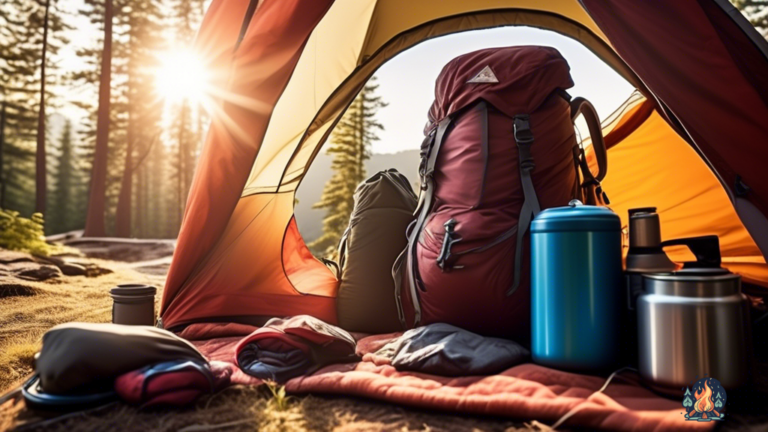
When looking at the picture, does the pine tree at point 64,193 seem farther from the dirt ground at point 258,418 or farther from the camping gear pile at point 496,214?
the dirt ground at point 258,418

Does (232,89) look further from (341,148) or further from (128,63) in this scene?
(128,63)

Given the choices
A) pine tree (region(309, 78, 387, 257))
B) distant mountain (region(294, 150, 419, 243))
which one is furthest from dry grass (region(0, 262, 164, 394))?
pine tree (region(309, 78, 387, 257))

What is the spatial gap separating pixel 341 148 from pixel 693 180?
974 centimetres

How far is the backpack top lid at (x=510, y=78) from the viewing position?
198 centimetres

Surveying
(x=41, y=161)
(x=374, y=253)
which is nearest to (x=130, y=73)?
(x=41, y=161)

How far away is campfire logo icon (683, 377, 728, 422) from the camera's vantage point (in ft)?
3.85

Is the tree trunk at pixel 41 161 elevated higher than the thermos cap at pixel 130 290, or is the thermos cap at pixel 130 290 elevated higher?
Result: the tree trunk at pixel 41 161

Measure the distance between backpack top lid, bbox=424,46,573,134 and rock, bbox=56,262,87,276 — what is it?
204 inches

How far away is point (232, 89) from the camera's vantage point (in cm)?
217

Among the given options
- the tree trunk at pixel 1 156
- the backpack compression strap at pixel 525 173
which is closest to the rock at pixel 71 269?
the backpack compression strap at pixel 525 173

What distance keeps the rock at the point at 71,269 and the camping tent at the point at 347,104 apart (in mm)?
3863

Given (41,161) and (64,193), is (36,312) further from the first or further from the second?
(64,193)

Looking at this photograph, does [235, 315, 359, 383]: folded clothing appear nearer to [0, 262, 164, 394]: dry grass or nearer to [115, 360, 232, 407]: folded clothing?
[115, 360, 232, 407]: folded clothing

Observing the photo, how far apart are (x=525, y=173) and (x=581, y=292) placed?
0.61 meters
